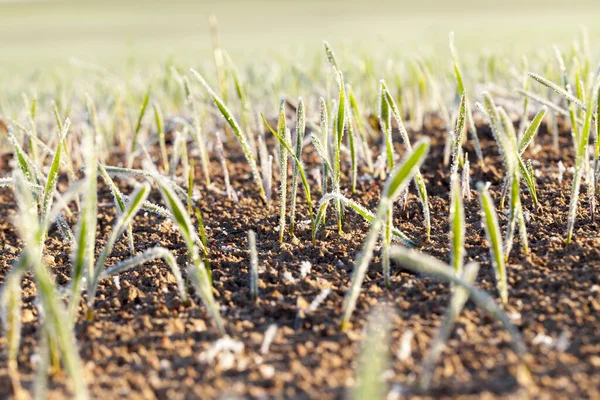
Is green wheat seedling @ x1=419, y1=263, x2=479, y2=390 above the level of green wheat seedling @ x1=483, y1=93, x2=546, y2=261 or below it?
below

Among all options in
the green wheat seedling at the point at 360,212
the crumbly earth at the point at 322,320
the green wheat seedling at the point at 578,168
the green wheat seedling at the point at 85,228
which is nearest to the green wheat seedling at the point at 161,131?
the crumbly earth at the point at 322,320

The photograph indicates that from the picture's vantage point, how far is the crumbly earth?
743 millimetres

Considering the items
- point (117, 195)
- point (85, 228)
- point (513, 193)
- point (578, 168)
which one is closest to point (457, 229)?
point (513, 193)

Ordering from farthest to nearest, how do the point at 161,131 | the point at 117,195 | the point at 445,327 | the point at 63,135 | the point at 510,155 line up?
the point at 161,131
the point at 117,195
the point at 63,135
the point at 510,155
the point at 445,327

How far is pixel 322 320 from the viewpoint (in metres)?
0.91

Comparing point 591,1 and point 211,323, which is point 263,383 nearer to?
point 211,323


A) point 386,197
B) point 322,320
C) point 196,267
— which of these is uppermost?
point 386,197

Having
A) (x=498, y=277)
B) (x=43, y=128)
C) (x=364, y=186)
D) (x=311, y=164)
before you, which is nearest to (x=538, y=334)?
(x=498, y=277)

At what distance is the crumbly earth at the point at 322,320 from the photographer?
743 millimetres

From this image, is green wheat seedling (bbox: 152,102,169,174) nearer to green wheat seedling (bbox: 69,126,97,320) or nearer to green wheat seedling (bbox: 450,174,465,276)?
green wheat seedling (bbox: 69,126,97,320)

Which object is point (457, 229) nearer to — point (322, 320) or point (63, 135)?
point (322, 320)

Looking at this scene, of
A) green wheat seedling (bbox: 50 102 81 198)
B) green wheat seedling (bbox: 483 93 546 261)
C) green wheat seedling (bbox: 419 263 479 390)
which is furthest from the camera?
green wheat seedling (bbox: 50 102 81 198)

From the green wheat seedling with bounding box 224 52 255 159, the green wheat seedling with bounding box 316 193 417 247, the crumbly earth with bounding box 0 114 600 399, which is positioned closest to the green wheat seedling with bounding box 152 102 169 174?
the green wheat seedling with bounding box 224 52 255 159

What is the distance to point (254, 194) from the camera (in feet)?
5.16
